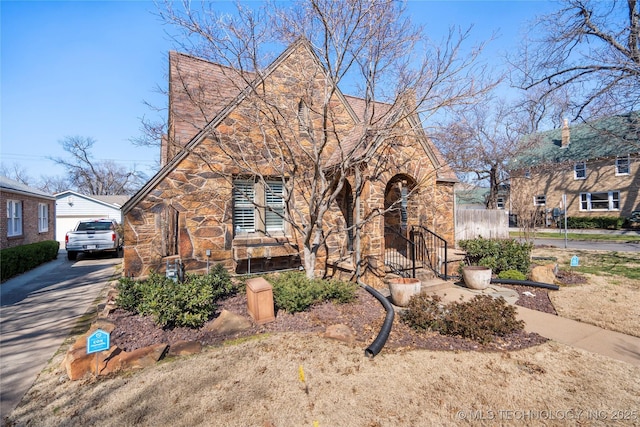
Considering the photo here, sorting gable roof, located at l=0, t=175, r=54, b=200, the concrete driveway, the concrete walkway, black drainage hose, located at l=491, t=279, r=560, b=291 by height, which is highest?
gable roof, located at l=0, t=175, r=54, b=200

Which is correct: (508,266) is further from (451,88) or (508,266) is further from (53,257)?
(53,257)

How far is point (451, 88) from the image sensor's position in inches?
230

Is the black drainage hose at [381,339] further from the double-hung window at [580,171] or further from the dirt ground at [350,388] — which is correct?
the double-hung window at [580,171]

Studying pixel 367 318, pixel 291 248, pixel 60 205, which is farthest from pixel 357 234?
pixel 60 205

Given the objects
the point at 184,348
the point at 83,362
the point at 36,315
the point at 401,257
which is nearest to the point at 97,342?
the point at 83,362

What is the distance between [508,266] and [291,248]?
6352 mm

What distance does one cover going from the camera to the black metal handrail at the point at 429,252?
8311 mm

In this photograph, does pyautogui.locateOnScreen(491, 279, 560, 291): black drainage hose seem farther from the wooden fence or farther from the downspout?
the downspout

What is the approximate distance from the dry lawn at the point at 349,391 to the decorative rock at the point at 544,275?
4099 millimetres

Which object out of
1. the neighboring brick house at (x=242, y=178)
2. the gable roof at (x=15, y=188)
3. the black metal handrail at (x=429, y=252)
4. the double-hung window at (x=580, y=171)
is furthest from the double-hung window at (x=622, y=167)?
the gable roof at (x=15, y=188)

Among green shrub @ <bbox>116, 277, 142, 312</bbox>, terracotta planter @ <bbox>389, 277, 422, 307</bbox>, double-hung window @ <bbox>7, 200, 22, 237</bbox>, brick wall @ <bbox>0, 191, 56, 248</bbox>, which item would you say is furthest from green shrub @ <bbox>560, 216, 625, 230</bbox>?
double-hung window @ <bbox>7, 200, 22, 237</bbox>

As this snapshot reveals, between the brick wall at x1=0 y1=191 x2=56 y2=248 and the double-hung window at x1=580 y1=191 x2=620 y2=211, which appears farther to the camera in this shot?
the double-hung window at x1=580 y1=191 x2=620 y2=211

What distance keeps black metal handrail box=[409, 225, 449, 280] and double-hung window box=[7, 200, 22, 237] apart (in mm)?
17720

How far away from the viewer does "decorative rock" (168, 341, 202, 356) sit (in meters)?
4.03
